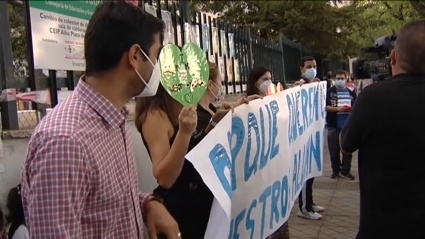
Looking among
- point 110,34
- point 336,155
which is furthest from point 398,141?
point 336,155

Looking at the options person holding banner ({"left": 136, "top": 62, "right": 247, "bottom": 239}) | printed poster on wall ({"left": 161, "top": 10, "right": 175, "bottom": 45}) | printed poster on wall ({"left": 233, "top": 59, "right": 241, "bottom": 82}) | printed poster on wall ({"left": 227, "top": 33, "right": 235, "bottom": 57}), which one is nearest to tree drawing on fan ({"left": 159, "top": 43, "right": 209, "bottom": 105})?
person holding banner ({"left": 136, "top": 62, "right": 247, "bottom": 239})

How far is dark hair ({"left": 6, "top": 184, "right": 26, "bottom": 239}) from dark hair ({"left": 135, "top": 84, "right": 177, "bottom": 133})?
0.70 meters

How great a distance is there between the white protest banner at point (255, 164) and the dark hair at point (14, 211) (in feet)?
2.36

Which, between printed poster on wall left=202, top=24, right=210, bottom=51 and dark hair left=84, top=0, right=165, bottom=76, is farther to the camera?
printed poster on wall left=202, top=24, right=210, bottom=51

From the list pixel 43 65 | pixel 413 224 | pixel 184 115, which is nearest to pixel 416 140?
pixel 413 224

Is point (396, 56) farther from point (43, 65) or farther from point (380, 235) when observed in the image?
point (43, 65)

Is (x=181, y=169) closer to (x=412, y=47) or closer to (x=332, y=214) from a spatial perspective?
(x=412, y=47)

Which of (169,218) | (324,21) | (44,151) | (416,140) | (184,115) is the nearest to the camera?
(44,151)

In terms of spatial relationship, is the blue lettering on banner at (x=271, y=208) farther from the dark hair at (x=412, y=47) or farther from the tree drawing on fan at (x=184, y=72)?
the dark hair at (x=412, y=47)

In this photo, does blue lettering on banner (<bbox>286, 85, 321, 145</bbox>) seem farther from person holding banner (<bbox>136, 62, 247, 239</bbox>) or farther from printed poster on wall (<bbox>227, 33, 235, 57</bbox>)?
printed poster on wall (<bbox>227, 33, 235, 57</bbox>)

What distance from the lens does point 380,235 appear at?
2316 millimetres

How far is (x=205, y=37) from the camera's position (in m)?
5.50

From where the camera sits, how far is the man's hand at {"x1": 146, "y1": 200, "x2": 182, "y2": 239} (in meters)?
1.71

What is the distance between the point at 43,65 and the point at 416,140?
207cm
